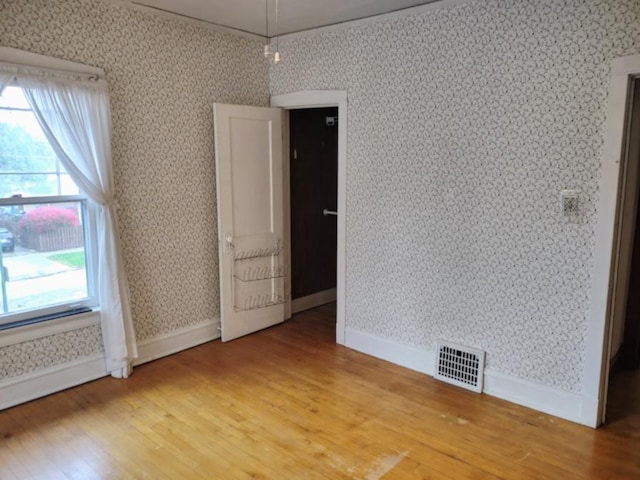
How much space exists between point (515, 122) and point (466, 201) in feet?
1.98

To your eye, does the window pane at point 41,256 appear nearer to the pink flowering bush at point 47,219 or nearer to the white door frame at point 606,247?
the pink flowering bush at point 47,219

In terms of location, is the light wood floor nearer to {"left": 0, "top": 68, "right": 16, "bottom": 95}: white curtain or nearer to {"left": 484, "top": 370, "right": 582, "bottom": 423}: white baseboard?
{"left": 484, "top": 370, "right": 582, "bottom": 423}: white baseboard

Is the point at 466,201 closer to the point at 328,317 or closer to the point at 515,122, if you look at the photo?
the point at 515,122

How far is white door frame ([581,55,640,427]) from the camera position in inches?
105

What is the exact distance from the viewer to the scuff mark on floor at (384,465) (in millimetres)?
2461

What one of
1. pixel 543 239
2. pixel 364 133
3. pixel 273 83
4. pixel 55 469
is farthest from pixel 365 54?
pixel 55 469

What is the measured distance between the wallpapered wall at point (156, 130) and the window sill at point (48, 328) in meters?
0.05

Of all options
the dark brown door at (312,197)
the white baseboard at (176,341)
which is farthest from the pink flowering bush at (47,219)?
the dark brown door at (312,197)

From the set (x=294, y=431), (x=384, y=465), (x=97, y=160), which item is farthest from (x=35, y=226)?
(x=384, y=465)

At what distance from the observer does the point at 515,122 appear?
3070mm

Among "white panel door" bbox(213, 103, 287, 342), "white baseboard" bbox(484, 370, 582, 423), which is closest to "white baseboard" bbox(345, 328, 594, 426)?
"white baseboard" bbox(484, 370, 582, 423)

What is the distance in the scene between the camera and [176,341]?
4.03 meters

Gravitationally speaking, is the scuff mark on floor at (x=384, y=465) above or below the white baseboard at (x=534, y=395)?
below

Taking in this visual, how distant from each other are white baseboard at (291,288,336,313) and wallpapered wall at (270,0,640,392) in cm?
112
